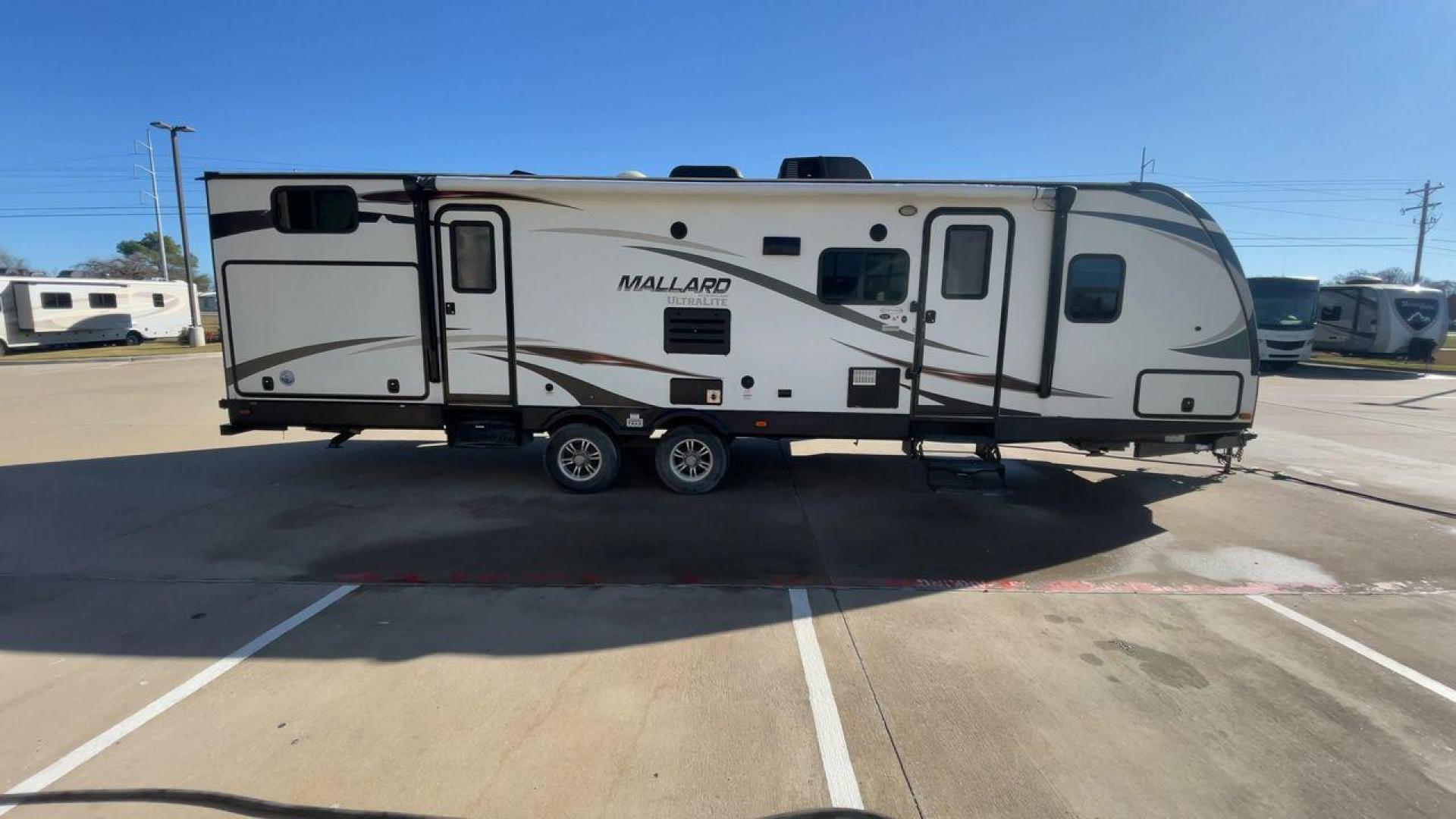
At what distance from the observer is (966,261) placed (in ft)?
21.0

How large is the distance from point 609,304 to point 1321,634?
6135 millimetres

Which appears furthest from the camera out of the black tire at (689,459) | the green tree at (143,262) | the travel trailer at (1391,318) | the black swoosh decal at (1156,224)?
the green tree at (143,262)

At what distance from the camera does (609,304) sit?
660 centimetres

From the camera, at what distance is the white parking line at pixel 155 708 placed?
9.04 feet

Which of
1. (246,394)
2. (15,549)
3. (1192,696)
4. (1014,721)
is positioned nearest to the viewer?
(1014,721)

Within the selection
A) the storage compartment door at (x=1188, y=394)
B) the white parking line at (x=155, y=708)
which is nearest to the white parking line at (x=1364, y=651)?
the storage compartment door at (x=1188, y=394)

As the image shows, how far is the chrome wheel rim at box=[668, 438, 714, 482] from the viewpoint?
6945 millimetres

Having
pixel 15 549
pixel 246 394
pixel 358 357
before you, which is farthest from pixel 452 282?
pixel 15 549

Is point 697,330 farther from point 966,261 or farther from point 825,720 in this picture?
point 825,720

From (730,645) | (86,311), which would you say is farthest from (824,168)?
(86,311)

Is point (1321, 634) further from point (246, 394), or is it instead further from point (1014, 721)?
point (246, 394)

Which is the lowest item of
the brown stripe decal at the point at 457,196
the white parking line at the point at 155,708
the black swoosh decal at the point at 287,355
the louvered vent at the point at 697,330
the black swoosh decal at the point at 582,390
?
the white parking line at the point at 155,708

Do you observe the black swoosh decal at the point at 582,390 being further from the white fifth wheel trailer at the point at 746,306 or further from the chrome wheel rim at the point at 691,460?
the chrome wheel rim at the point at 691,460

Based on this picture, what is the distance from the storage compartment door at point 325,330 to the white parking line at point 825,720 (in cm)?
475
